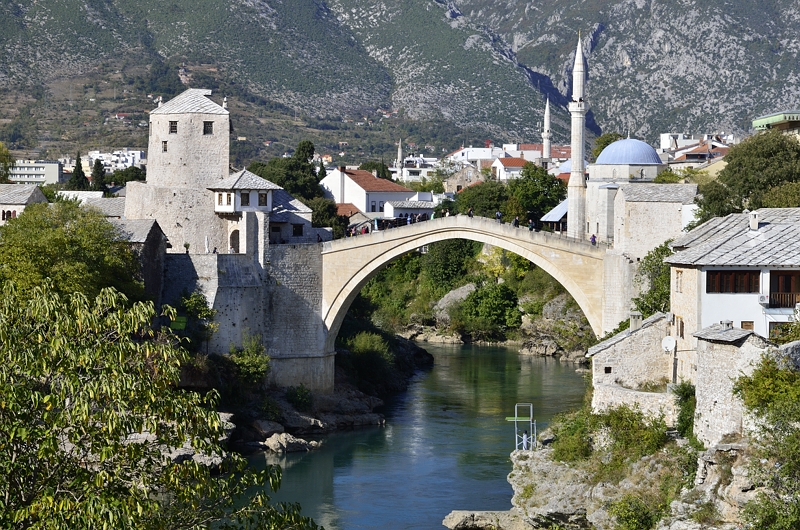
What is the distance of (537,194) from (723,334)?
41794 millimetres

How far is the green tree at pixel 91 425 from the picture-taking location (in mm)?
13391

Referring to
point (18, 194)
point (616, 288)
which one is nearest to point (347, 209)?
point (18, 194)

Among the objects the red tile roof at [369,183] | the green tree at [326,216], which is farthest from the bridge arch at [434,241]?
the red tile roof at [369,183]

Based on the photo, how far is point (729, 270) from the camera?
25.5m

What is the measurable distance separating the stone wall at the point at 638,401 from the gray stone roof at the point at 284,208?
57.3ft

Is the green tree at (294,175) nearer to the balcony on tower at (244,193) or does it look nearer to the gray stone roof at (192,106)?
the gray stone roof at (192,106)

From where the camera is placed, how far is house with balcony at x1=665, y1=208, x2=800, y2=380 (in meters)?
25.3

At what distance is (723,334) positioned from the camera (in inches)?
904

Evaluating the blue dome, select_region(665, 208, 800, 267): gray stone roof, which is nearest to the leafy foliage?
select_region(665, 208, 800, 267): gray stone roof

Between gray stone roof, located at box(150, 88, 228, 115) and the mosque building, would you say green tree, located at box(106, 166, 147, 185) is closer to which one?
gray stone roof, located at box(150, 88, 228, 115)

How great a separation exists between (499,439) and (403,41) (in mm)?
101239

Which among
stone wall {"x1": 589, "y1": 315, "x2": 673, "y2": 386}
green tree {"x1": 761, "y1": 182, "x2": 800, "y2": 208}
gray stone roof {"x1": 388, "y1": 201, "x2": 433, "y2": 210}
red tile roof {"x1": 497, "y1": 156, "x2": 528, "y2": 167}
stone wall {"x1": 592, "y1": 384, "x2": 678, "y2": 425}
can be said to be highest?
red tile roof {"x1": 497, "y1": 156, "x2": 528, "y2": 167}

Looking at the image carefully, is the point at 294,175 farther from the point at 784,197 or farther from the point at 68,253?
the point at 784,197

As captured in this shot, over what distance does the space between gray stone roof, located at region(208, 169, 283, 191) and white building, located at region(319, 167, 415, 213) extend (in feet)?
101
